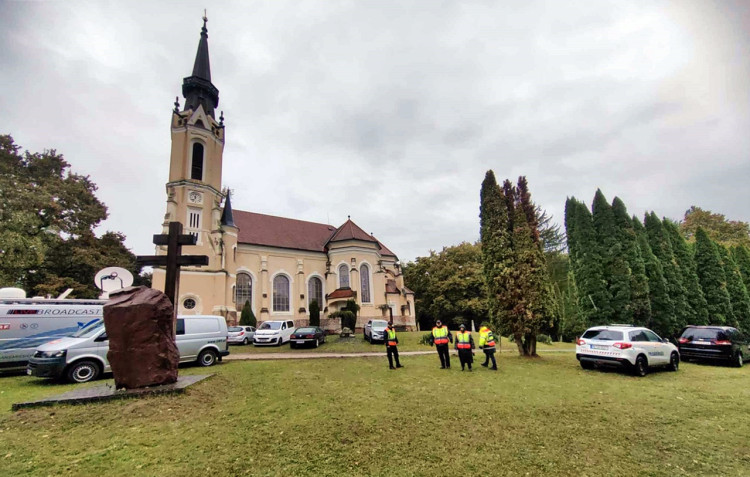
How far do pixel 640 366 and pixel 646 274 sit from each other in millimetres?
13924

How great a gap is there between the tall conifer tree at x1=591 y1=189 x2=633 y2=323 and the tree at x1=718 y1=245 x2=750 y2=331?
10386mm

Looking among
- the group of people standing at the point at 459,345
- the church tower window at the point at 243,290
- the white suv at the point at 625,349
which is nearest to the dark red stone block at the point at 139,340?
the group of people standing at the point at 459,345

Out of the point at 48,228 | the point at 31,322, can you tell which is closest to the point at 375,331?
the point at 31,322

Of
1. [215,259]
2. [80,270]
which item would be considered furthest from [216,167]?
[80,270]

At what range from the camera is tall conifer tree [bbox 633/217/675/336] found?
813 inches

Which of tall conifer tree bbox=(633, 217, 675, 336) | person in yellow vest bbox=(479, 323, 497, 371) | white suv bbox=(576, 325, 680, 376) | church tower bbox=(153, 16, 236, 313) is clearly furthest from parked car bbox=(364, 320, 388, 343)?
tall conifer tree bbox=(633, 217, 675, 336)

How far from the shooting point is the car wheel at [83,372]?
9.31 m

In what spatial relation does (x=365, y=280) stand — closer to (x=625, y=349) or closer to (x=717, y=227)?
(x=625, y=349)

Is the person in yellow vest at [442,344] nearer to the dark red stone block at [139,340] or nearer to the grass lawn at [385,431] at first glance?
the grass lawn at [385,431]

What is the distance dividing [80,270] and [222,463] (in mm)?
35847

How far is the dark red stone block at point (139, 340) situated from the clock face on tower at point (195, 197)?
2521 centimetres

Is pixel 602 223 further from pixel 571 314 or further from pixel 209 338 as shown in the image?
pixel 209 338

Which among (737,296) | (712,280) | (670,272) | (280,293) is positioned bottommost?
(737,296)

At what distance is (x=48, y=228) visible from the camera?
93.4 ft
